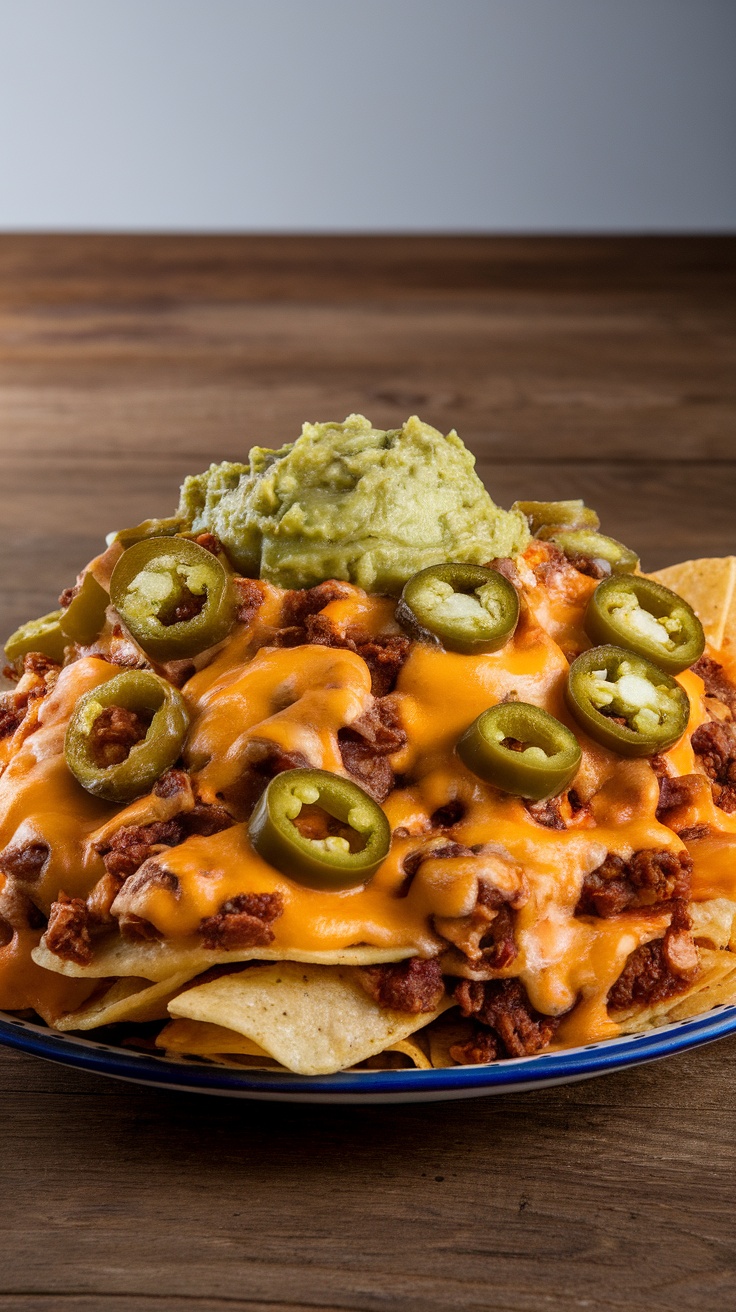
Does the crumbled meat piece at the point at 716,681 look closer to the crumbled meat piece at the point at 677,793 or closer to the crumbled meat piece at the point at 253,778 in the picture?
the crumbled meat piece at the point at 677,793

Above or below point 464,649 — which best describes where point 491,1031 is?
below

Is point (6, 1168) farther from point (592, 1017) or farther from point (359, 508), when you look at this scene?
point (359, 508)

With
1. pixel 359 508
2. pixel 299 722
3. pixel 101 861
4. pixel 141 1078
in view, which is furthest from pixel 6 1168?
pixel 359 508

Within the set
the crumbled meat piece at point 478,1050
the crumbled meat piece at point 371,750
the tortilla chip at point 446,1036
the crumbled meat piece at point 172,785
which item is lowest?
the tortilla chip at point 446,1036

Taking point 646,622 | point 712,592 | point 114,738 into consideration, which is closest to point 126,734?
point 114,738

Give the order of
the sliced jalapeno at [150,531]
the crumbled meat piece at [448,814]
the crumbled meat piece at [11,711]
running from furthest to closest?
the sliced jalapeno at [150,531] → the crumbled meat piece at [11,711] → the crumbled meat piece at [448,814]

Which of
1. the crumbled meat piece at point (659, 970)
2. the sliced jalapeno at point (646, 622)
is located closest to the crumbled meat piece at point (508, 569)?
the sliced jalapeno at point (646, 622)

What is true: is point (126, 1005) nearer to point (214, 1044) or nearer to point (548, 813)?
point (214, 1044)
